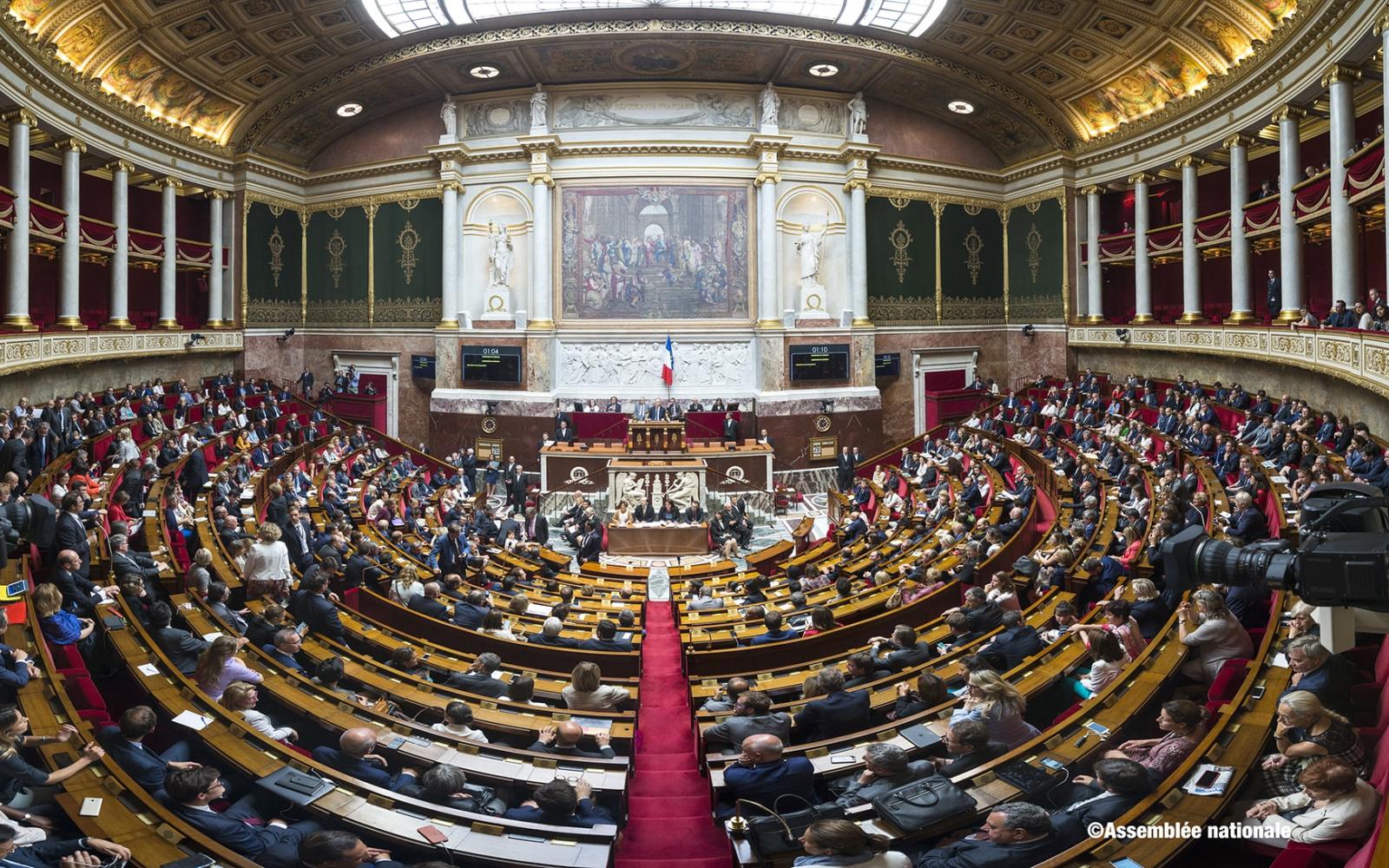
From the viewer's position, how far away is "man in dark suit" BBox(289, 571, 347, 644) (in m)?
8.68

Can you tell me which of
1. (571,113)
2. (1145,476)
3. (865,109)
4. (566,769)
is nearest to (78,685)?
(566,769)

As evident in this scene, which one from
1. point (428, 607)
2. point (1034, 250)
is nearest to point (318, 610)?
point (428, 607)

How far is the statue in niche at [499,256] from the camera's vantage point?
27672mm

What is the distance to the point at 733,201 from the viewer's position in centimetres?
2728

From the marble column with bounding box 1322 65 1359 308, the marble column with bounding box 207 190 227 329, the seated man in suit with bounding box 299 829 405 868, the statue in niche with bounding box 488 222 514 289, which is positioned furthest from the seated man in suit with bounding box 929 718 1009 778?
the marble column with bounding box 207 190 227 329

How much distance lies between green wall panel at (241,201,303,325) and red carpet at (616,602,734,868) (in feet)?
79.0

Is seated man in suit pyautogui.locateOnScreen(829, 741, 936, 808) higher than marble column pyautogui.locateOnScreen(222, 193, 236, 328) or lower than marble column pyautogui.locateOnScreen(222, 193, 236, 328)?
lower

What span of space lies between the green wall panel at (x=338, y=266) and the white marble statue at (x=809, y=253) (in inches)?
545

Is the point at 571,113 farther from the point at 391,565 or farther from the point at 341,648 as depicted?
the point at 341,648

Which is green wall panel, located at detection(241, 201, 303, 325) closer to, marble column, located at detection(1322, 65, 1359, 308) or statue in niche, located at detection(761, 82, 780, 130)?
statue in niche, located at detection(761, 82, 780, 130)

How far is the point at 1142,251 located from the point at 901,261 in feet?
22.7

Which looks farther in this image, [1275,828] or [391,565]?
[391,565]

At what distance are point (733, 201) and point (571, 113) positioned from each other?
5.57m

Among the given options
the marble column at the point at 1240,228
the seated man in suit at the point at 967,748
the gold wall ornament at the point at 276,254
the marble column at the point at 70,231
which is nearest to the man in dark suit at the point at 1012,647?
the seated man in suit at the point at 967,748
